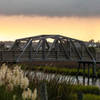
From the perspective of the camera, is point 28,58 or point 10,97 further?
point 28,58

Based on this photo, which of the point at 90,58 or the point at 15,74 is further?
the point at 90,58

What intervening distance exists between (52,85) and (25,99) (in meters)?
4.90

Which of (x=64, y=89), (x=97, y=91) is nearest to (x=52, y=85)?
(x=64, y=89)

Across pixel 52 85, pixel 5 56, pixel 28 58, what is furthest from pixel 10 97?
pixel 28 58

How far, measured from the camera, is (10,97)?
7734 mm

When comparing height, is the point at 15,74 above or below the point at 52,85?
above

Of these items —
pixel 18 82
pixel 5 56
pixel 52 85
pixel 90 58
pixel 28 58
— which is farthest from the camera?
pixel 90 58

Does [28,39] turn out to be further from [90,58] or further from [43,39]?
[90,58]

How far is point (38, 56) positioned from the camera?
45250 millimetres

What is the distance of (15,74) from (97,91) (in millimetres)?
14169

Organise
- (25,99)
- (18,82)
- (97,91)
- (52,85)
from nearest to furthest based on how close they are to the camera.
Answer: (25,99), (18,82), (52,85), (97,91)

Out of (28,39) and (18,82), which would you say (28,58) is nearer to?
(28,39)

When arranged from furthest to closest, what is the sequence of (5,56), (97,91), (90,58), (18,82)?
(90,58) → (5,56) → (97,91) → (18,82)

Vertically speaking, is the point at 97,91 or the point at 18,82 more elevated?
the point at 18,82
